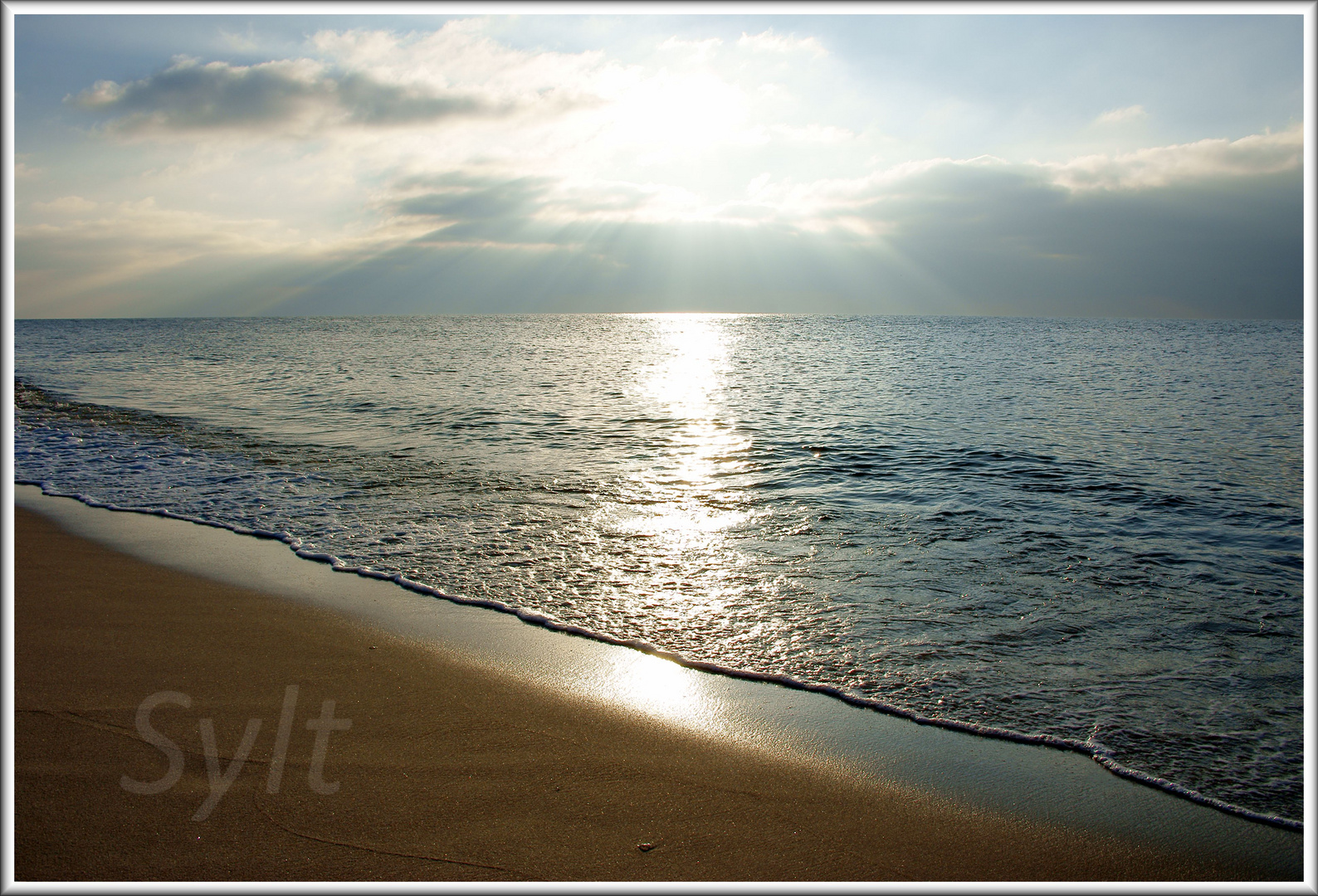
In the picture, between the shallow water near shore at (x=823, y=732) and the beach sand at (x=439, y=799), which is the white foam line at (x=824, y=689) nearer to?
the shallow water near shore at (x=823, y=732)

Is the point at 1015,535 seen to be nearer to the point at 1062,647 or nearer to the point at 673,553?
the point at 1062,647

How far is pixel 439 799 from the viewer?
330 cm

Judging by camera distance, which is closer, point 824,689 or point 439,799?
point 439,799

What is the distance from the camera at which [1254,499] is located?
32.6ft

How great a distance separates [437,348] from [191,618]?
51.5 m

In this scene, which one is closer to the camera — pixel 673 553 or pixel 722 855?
pixel 722 855

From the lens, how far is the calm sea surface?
4.77m

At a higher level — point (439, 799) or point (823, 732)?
point (439, 799)

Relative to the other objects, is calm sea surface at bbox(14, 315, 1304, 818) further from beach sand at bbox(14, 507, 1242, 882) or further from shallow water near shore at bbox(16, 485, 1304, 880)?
beach sand at bbox(14, 507, 1242, 882)

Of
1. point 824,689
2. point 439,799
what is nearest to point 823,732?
point 824,689

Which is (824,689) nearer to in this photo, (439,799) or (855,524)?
(439,799)

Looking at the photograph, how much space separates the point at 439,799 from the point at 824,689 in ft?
8.14

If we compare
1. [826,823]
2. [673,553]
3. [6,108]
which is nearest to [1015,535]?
[673,553]

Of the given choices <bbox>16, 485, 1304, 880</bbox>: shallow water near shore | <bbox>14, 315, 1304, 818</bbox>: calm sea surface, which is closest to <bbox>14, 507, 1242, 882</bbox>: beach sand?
<bbox>16, 485, 1304, 880</bbox>: shallow water near shore
